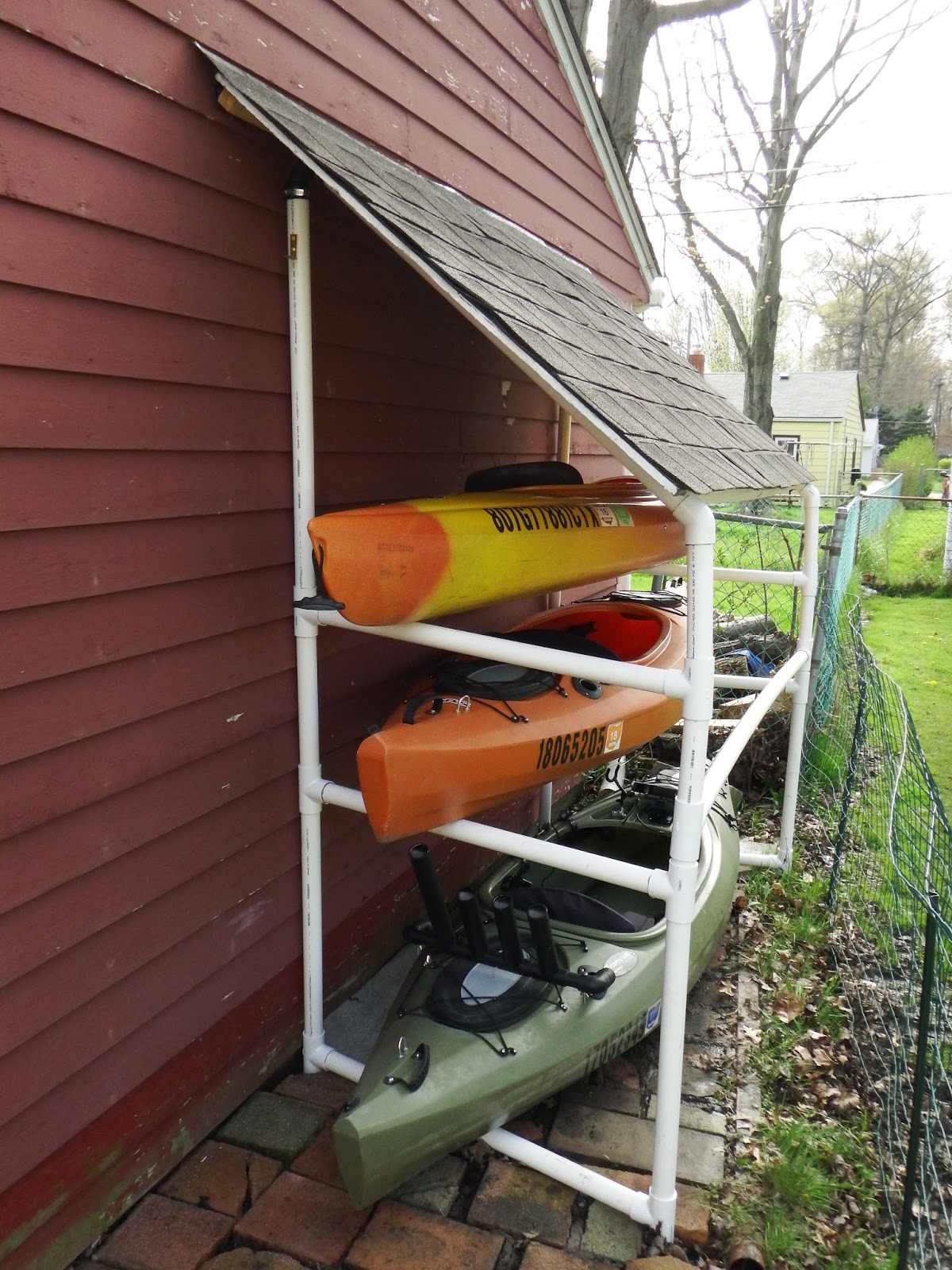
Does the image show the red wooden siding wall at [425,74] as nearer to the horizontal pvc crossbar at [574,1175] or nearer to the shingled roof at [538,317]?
the shingled roof at [538,317]

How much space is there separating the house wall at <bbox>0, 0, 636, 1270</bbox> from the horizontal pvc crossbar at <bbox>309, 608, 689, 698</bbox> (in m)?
0.48

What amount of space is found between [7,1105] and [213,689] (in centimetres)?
106

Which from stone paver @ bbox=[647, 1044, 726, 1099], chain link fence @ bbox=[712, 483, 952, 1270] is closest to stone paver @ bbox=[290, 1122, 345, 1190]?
stone paver @ bbox=[647, 1044, 726, 1099]

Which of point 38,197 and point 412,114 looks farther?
point 412,114

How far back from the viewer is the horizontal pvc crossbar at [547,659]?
2.11m

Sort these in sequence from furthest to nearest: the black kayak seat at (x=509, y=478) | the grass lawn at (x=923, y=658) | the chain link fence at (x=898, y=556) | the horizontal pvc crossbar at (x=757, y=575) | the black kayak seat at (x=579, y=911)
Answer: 1. the chain link fence at (x=898, y=556)
2. the grass lawn at (x=923, y=658)
3. the horizontal pvc crossbar at (x=757, y=575)
4. the black kayak seat at (x=509, y=478)
5. the black kayak seat at (x=579, y=911)

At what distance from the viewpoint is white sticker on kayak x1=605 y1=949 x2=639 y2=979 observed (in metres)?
2.70

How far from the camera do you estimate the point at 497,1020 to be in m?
2.44

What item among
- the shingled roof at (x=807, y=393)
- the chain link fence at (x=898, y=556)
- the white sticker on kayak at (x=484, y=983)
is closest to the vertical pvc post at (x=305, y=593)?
the white sticker on kayak at (x=484, y=983)

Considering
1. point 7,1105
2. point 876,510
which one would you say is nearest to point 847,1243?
point 7,1105

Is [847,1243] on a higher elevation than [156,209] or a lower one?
lower

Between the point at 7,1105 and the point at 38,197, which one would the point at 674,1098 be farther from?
the point at 38,197

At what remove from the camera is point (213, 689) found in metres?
2.40

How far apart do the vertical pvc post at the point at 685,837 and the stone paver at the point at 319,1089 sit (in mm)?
971
